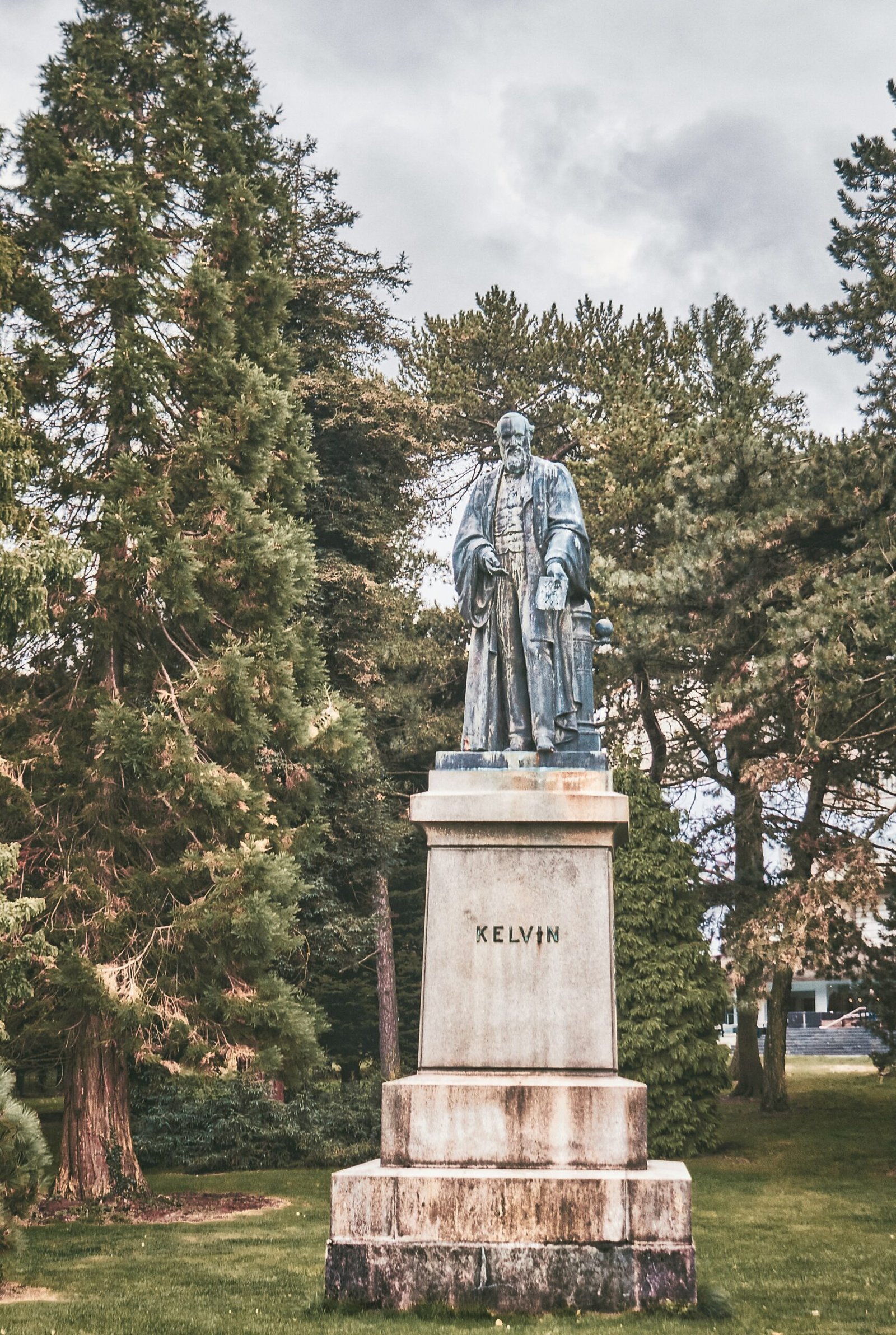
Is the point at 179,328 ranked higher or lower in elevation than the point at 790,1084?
higher

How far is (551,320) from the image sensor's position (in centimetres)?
2936

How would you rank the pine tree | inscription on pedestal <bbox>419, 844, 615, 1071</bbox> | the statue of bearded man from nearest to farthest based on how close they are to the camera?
inscription on pedestal <bbox>419, 844, 615, 1071</bbox> → the statue of bearded man → the pine tree

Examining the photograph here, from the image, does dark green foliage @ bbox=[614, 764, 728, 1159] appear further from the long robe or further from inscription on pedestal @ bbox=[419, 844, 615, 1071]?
inscription on pedestal @ bbox=[419, 844, 615, 1071]

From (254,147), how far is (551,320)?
11.8 metres

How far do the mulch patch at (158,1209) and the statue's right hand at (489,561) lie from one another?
8407 mm

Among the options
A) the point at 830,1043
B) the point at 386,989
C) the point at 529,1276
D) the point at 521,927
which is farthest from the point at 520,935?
the point at 830,1043

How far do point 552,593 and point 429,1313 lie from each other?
4.01 metres

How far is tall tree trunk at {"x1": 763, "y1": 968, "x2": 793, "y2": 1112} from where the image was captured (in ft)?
76.8

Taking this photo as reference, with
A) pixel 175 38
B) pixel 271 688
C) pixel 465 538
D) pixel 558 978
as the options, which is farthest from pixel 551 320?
pixel 558 978

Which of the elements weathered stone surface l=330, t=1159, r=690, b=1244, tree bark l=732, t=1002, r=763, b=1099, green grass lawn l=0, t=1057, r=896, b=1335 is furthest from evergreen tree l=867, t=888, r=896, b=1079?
weathered stone surface l=330, t=1159, r=690, b=1244

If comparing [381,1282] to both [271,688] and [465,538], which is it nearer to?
[465,538]

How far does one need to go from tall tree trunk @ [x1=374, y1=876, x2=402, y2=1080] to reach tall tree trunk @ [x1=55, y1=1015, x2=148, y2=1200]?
9534 millimetres

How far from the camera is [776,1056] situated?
79.5ft

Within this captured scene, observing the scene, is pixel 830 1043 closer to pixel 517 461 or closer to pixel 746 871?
pixel 746 871
